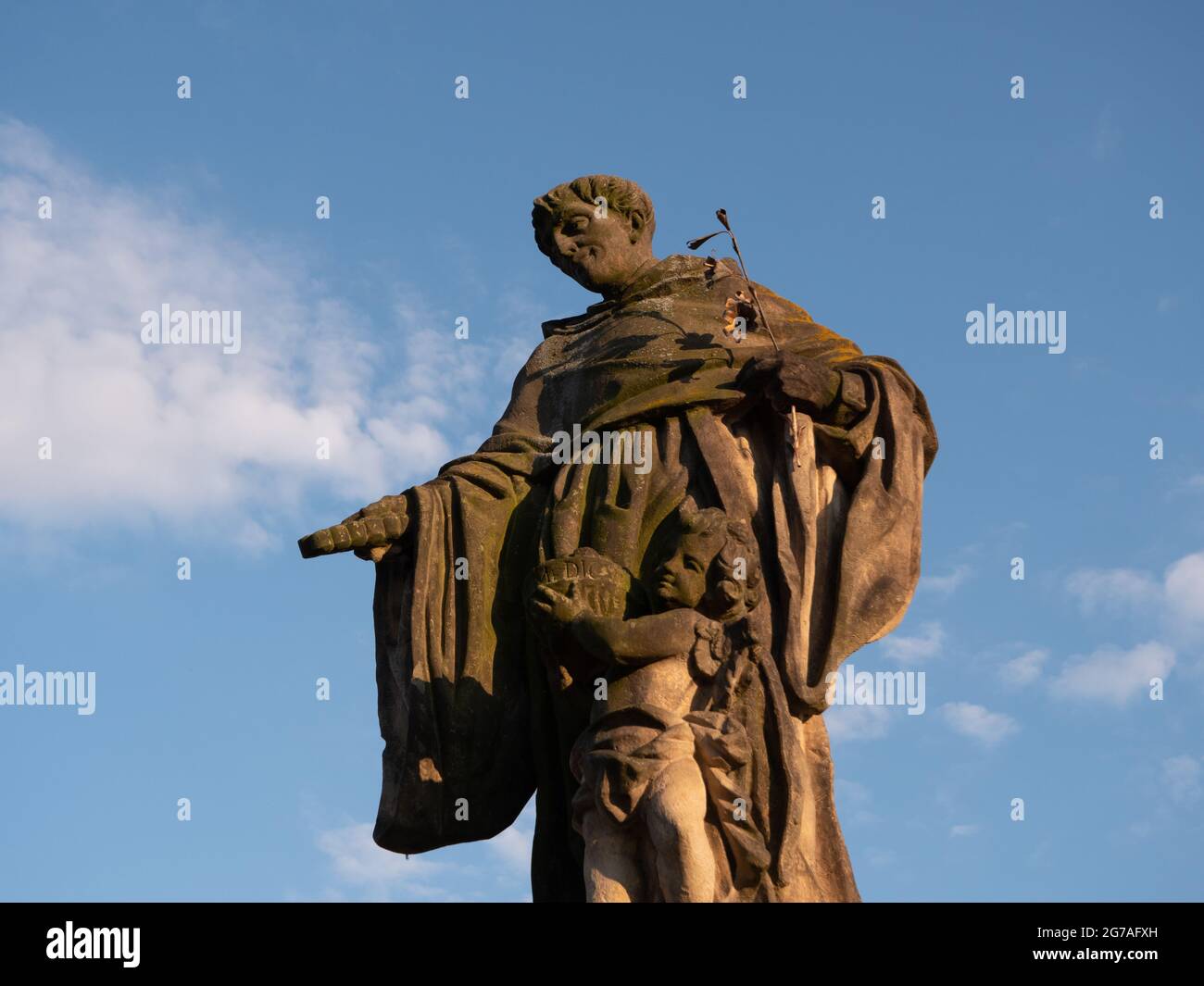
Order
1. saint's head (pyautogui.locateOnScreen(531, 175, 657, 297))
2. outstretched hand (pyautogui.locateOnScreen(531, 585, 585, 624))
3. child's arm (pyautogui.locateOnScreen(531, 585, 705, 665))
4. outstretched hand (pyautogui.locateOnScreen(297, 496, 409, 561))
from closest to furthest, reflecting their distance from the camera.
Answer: child's arm (pyautogui.locateOnScreen(531, 585, 705, 665)) → outstretched hand (pyautogui.locateOnScreen(531, 585, 585, 624)) → outstretched hand (pyautogui.locateOnScreen(297, 496, 409, 561)) → saint's head (pyautogui.locateOnScreen(531, 175, 657, 297))

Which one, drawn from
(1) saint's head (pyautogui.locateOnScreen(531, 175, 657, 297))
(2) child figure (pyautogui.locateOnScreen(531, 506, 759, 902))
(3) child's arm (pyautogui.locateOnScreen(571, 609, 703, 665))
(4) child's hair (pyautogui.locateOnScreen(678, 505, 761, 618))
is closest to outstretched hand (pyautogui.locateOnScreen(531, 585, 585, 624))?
(2) child figure (pyautogui.locateOnScreen(531, 506, 759, 902))

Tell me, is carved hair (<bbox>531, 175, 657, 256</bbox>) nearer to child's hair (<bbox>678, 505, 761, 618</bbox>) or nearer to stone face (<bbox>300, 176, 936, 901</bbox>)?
stone face (<bbox>300, 176, 936, 901</bbox>)

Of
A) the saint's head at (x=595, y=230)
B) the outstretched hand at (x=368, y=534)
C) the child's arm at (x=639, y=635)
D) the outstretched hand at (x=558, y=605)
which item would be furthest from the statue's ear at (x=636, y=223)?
the child's arm at (x=639, y=635)

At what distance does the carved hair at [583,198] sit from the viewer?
13.8 metres

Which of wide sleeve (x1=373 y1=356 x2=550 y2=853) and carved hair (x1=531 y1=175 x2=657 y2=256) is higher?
carved hair (x1=531 y1=175 x2=657 y2=256)

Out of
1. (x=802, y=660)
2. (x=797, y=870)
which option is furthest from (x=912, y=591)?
(x=797, y=870)

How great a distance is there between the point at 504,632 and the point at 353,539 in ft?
3.07

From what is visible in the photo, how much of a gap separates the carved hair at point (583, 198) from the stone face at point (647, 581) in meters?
0.02

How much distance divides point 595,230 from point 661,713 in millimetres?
3475

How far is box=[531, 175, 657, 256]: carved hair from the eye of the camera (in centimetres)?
1384

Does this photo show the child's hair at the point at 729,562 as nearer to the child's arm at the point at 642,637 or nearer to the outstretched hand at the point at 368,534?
the child's arm at the point at 642,637

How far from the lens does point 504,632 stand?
12.8 metres

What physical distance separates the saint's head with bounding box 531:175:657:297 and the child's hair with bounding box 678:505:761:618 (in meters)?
2.19

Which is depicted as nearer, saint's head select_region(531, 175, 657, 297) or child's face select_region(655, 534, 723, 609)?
child's face select_region(655, 534, 723, 609)
